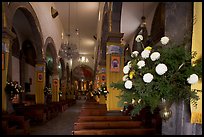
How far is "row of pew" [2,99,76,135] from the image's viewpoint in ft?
20.5

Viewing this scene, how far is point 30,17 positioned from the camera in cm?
1060

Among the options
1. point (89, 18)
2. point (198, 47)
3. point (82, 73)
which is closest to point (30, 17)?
point (89, 18)

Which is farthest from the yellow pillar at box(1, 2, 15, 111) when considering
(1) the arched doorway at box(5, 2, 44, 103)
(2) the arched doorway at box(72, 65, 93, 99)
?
(2) the arched doorway at box(72, 65, 93, 99)

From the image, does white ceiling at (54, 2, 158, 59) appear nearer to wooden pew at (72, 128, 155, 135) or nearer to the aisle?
the aisle

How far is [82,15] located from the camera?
1830 centimetres

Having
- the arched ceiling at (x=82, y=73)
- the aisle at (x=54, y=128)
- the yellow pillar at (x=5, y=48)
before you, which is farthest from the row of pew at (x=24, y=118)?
the arched ceiling at (x=82, y=73)

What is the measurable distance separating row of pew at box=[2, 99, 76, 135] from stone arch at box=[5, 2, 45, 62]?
3055 mm

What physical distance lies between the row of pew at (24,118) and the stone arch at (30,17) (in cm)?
305

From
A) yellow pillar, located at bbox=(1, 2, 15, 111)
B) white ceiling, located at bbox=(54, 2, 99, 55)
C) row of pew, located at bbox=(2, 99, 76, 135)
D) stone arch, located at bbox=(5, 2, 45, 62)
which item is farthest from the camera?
white ceiling, located at bbox=(54, 2, 99, 55)

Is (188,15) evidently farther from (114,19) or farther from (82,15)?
(82,15)

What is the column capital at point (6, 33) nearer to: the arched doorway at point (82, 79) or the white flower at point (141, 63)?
the white flower at point (141, 63)

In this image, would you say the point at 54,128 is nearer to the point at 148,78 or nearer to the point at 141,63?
the point at 141,63

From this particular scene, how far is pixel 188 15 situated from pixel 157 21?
313 inches

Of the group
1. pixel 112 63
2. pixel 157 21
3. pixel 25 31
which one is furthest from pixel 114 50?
pixel 25 31
